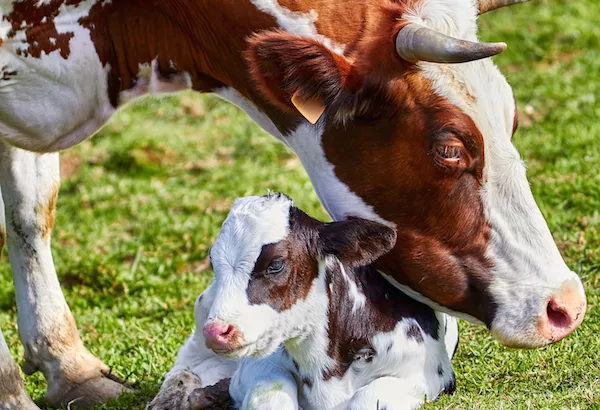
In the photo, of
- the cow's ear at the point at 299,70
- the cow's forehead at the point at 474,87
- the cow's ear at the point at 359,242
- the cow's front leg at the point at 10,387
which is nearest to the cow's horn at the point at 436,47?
the cow's forehead at the point at 474,87

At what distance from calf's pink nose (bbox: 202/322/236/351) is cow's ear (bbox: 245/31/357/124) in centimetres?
82

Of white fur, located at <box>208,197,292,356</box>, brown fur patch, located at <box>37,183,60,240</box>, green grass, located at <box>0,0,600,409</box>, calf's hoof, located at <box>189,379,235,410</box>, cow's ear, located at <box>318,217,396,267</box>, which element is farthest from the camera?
brown fur patch, located at <box>37,183,60,240</box>

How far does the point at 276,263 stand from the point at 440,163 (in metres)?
0.69

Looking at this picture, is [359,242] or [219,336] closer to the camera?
[219,336]

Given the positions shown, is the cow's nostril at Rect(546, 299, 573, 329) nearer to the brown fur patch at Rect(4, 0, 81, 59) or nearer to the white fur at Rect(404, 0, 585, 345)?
the white fur at Rect(404, 0, 585, 345)

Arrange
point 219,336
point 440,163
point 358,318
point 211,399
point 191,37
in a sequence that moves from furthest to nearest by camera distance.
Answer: point 191,37 < point 211,399 < point 358,318 < point 440,163 < point 219,336

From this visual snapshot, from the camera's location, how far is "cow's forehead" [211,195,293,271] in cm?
397

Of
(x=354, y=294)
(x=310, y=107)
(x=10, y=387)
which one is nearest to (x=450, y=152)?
(x=310, y=107)

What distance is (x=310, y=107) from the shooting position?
13.4 feet

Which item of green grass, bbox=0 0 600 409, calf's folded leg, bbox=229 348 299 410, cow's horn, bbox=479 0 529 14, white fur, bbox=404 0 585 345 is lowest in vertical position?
green grass, bbox=0 0 600 409

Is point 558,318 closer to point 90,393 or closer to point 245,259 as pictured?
point 245,259

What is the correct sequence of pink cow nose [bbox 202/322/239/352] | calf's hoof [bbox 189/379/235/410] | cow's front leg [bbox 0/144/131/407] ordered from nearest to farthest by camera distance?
pink cow nose [bbox 202/322/239/352]
calf's hoof [bbox 189/379/235/410]
cow's front leg [bbox 0/144/131/407]

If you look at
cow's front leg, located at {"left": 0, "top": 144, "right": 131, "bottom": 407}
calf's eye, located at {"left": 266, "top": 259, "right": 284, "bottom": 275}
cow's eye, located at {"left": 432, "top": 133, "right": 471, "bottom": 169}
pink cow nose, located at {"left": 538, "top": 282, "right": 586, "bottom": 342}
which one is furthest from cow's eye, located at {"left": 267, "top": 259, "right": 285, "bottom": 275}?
cow's front leg, located at {"left": 0, "top": 144, "right": 131, "bottom": 407}

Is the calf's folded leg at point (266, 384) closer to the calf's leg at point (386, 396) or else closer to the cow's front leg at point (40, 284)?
the calf's leg at point (386, 396)
